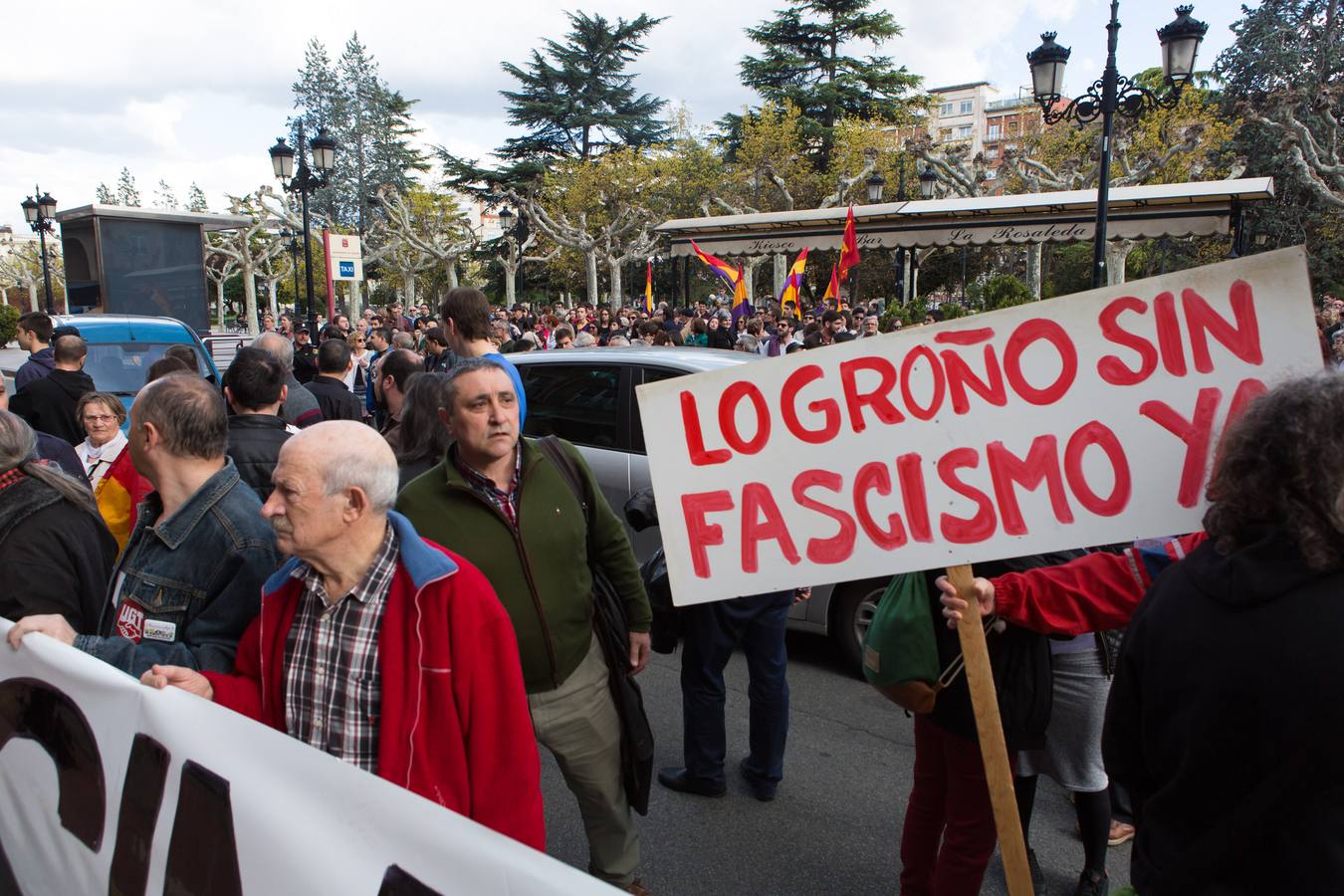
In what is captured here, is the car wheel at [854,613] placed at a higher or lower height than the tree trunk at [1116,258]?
lower

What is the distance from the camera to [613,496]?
5.19 m

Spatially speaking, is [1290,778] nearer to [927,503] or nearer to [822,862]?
[927,503]

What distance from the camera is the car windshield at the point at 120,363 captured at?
8180mm

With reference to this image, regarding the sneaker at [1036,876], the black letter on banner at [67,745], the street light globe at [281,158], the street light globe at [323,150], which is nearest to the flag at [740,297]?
the street light globe at [323,150]

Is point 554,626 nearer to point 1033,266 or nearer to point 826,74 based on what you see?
point 1033,266

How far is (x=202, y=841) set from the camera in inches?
71.2

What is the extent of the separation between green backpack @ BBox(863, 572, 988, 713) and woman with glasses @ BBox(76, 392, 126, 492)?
3.76 metres

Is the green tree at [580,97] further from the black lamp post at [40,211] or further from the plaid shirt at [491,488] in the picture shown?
the plaid shirt at [491,488]

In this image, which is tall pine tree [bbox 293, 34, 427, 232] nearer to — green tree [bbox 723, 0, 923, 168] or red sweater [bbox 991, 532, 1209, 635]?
green tree [bbox 723, 0, 923, 168]

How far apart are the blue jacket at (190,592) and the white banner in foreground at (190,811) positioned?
110 millimetres

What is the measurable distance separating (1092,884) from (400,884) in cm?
228

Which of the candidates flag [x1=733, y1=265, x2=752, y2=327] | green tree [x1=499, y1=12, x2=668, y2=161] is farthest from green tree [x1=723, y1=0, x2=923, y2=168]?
flag [x1=733, y1=265, x2=752, y2=327]

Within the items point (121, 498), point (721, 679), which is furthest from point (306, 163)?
point (721, 679)

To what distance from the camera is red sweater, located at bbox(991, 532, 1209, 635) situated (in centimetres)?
205
